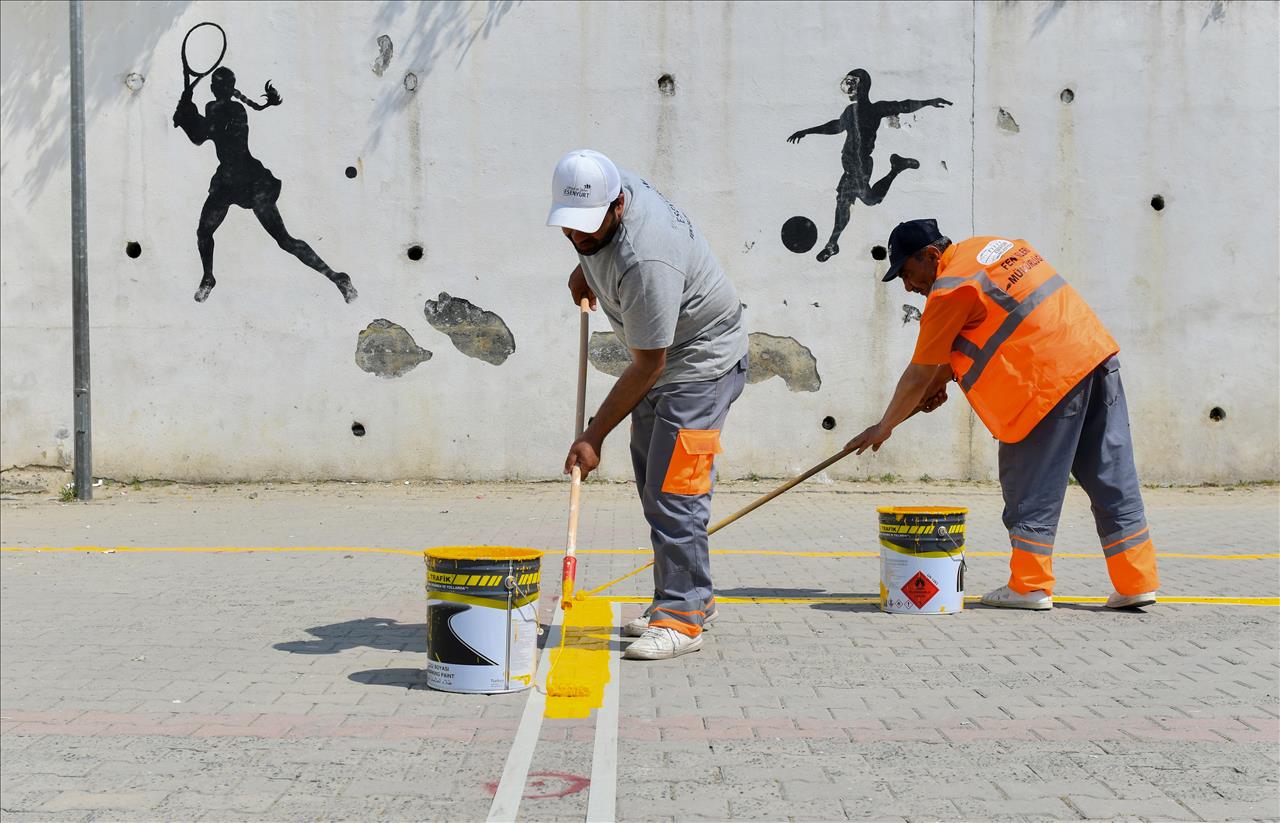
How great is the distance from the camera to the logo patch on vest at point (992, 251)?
584cm

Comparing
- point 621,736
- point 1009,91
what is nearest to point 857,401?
point 1009,91

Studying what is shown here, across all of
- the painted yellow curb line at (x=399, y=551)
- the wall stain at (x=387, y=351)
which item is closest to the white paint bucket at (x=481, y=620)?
the painted yellow curb line at (x=399, y=551)

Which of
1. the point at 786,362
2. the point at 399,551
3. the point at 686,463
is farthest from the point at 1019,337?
the point at 786,362

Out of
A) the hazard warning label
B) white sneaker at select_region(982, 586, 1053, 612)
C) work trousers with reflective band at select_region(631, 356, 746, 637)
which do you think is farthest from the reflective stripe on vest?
work trousers with reflective band at select_region(631, 356, 746, 637)

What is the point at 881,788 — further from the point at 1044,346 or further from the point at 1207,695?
the point at 1044,346

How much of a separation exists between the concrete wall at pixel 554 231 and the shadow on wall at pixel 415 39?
3 centimetres

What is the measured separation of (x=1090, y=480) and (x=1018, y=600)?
67cm

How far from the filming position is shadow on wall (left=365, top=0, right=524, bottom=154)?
488 inches

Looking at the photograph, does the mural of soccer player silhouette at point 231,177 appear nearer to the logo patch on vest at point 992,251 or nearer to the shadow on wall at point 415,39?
the shadow on wall at point 415,39

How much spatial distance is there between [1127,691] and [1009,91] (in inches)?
354

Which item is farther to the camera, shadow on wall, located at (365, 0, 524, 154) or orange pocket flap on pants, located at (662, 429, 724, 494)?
shadow on wall, located at (365, 0, 524, 154)

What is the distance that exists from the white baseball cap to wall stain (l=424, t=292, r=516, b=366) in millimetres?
7727

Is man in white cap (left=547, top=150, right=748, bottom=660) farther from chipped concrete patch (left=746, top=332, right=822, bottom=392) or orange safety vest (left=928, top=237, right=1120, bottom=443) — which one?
chipped concrete patch (left=746, top=332, right=822, bottom=392)

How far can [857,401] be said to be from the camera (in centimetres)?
1234
